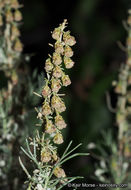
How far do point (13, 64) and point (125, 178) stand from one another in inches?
24.6

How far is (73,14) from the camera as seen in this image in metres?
3.13

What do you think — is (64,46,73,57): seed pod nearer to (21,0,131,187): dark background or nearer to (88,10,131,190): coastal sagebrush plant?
(88,10,131,190): coastal sagebrush plant

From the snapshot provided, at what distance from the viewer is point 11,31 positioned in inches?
51.0

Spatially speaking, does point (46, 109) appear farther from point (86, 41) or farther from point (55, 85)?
point (86, 41)

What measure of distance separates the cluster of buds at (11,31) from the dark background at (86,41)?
1439mm

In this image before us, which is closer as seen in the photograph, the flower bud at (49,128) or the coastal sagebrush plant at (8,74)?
the flower bud at (49,128)

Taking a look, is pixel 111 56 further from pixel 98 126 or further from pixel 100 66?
pixel 98 126

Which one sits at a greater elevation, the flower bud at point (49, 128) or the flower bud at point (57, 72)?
the flower bud at point (57, 72)

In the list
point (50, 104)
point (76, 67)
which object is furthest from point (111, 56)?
point (50, 104)

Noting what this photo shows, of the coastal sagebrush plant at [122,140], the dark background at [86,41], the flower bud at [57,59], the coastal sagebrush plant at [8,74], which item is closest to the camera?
the flower bud at [57,59]

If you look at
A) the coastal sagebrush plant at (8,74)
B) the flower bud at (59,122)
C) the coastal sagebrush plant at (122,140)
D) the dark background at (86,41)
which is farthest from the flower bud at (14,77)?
the dark background at (86,41)

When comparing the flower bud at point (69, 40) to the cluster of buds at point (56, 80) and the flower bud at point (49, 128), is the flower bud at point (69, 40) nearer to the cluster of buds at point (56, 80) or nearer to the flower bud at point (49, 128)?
the cluster of buds at point (56, 80)

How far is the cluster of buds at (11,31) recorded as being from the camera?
122 cm

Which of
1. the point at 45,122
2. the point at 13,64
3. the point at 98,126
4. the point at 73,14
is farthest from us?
the point at 73,14
